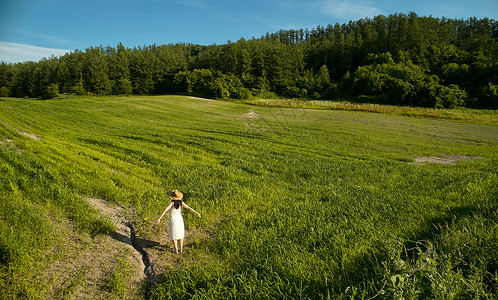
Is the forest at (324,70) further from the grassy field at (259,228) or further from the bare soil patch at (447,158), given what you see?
the grassy field at (259,228)

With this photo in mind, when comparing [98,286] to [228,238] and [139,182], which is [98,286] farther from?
[139,182]

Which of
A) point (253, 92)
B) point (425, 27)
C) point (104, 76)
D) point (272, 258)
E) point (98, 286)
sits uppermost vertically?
point (425, 27)

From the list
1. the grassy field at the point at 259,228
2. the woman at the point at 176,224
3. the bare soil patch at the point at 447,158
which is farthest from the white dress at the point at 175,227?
the bare soil patch at the point at 447,158

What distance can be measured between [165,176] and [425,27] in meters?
151

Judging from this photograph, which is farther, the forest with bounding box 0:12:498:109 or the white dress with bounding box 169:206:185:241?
the forest with bounding box 0:12:498:109

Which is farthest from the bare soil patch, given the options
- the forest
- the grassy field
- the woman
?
the forest

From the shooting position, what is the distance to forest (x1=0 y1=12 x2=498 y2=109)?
82188 mm

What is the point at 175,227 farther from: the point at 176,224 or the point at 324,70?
the point at 324,70

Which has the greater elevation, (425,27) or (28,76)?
(425,27)

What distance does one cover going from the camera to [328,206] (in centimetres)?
721

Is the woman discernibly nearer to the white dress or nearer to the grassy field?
the white dress

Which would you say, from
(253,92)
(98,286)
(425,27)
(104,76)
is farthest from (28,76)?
(425,27)

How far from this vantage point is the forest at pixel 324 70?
82188 millimetres

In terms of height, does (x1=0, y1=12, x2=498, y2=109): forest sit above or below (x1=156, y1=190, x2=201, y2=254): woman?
above
